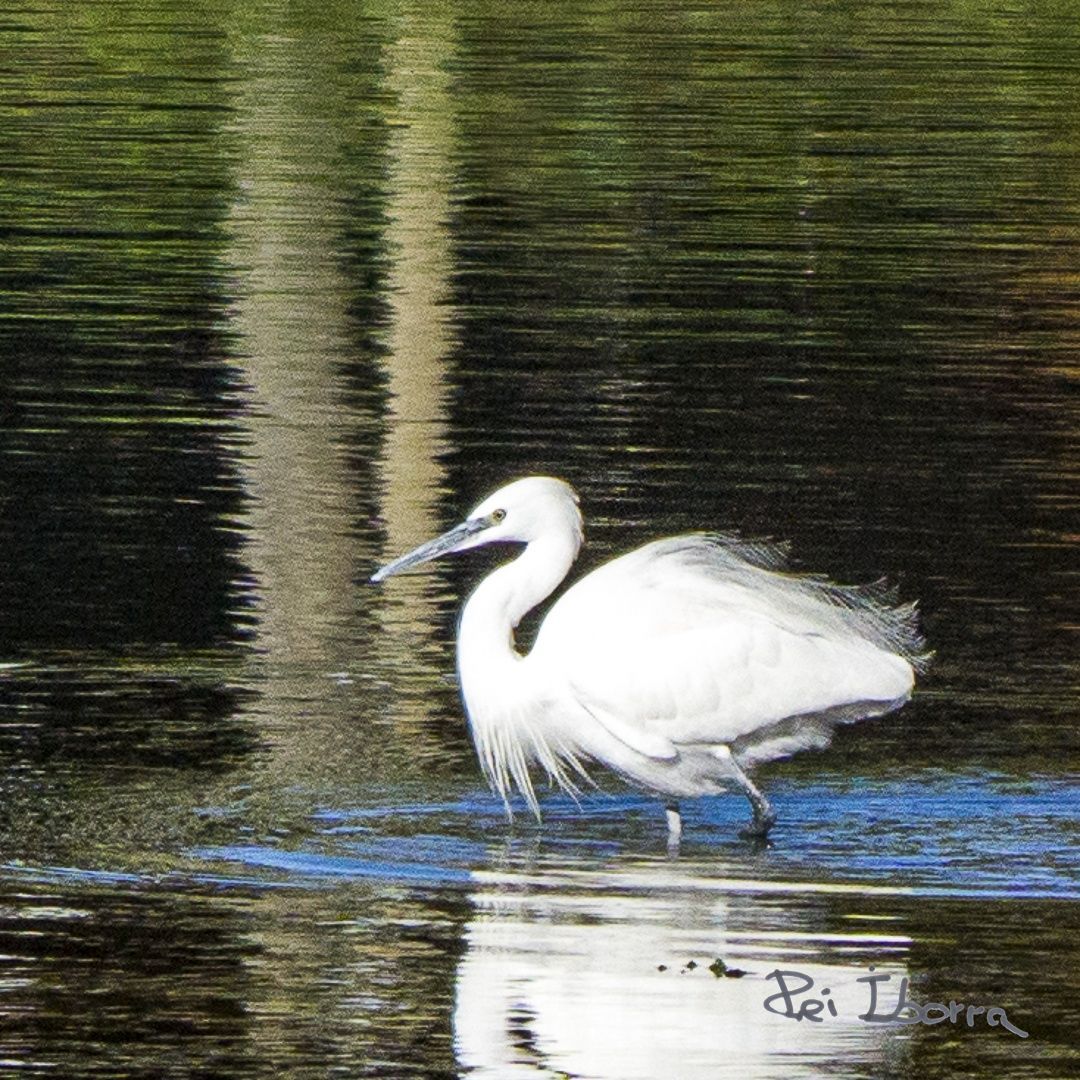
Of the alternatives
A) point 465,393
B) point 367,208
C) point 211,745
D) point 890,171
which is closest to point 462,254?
point 367,208

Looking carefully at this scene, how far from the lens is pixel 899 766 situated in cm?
994

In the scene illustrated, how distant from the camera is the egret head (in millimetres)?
9500

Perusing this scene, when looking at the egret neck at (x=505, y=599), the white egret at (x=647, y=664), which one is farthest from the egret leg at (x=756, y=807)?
the egret neck at (x=505, y=599)

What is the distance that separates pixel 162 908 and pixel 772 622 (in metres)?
2.38

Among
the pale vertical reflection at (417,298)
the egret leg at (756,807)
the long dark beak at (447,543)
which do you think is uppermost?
the long dark beak at (447,543)

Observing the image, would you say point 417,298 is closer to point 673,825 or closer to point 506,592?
point 506,592

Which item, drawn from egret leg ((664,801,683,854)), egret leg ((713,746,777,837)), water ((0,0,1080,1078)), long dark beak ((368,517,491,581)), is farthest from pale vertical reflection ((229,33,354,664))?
egret leg ((713,746,777,837))

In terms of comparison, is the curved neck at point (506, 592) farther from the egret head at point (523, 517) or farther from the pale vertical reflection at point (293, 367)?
the pale vertical reflection at point (293, 367)

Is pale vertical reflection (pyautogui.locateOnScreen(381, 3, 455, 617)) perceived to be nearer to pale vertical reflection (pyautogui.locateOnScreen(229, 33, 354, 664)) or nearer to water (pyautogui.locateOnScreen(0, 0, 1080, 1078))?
water (pyautogui.locateOnScreen(0, 0, 1080, 1078))

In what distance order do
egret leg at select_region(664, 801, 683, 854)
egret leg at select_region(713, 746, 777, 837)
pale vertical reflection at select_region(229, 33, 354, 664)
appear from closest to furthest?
egret leg at select_region(713, 746, 777, 837)
egret leg at select_region(664, 801, 683, 854)
pale vertical reflection at select_region(229, 33, 354, 664)

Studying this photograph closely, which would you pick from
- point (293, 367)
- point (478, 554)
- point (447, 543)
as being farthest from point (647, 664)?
point (293, 367)

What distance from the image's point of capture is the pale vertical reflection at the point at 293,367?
12.0m

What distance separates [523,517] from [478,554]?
3728 millimetres

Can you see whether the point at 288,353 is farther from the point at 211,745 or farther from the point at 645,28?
the point at 645,28
